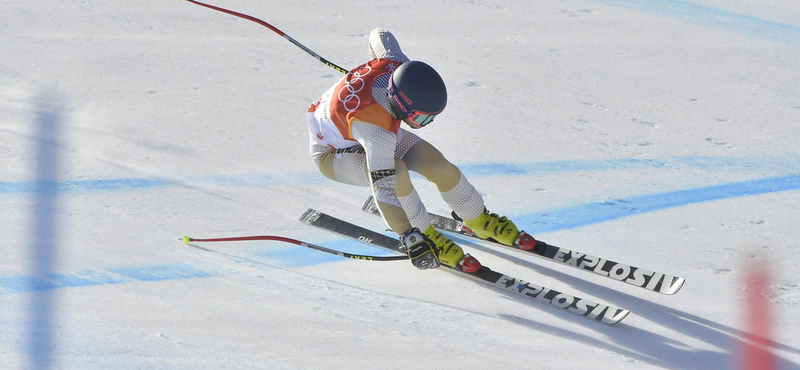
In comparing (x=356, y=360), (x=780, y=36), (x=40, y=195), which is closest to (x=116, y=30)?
(x=40, y=195)

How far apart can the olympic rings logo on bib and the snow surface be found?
2.79ft

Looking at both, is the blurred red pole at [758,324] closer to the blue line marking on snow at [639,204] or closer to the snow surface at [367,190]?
the snow surface at [367,190]

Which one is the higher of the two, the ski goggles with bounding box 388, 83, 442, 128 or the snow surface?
the ski goggles with bounding box 388, 83, 442, 128

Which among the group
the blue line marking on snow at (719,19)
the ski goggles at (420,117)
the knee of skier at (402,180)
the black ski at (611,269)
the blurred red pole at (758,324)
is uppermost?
the ski goggles at (420,117)

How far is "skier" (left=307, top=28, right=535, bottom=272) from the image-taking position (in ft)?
11.9

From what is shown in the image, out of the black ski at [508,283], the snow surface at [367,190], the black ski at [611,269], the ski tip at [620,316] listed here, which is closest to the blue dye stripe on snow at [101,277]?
the snow surface at [367,190]

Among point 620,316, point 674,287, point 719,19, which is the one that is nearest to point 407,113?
point 620,316

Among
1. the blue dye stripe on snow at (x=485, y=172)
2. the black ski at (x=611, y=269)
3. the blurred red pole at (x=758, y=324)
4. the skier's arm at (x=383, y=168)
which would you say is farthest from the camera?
the blue dye stripe on snow at (x=485, y=172)

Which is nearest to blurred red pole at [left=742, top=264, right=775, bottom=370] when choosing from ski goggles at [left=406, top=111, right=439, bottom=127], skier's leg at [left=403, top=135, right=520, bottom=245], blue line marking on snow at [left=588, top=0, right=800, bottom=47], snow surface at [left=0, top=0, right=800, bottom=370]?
snow surface at [left=0, top=0, right=800, bottom=370]

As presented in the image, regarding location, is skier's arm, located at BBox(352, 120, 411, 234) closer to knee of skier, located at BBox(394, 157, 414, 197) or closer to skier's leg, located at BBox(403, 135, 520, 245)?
knee of skier, located at BBox(394, 157, 414, 197)

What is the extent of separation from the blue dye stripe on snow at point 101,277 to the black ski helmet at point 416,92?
1224 millimetres

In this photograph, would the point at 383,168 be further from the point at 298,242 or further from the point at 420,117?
the point at 298,242

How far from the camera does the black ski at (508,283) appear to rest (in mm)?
3746

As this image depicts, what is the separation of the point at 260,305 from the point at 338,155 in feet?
2.92
